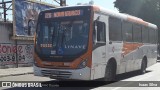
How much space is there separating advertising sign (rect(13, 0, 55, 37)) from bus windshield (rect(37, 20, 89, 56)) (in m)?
10.7

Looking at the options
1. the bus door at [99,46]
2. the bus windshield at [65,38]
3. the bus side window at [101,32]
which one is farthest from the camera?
the bus side window at [101,32]

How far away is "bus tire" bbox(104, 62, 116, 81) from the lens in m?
13.9

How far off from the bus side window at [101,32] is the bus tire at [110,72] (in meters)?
1.29

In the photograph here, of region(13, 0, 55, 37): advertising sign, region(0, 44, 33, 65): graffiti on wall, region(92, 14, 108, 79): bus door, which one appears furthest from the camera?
region(13, 0, 55, 37): advertising sign

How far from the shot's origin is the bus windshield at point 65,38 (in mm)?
12312

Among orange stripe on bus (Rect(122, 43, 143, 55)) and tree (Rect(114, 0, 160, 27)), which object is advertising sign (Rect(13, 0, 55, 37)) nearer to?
orange stripe on bus (Rect(122, 43, 143, 55))

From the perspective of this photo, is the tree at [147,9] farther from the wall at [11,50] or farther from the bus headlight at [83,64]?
the bus headlight at [83,64]

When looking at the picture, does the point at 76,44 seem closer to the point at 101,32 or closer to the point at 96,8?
the point at 101,32

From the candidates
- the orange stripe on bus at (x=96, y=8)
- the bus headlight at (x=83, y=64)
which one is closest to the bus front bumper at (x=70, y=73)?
the bus headlight at (x=83, y=64)

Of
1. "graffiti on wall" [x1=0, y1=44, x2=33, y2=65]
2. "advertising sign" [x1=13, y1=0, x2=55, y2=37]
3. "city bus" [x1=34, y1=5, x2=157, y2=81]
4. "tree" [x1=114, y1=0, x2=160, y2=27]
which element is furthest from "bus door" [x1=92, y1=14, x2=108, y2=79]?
"tree" [x1=114, y1=0, x2=160, y2=27]

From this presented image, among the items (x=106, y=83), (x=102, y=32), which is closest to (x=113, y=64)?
(x=106, y=83)

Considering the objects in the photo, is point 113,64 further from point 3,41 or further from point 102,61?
point 3,41

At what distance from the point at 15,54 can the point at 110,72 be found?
1173 centimetres

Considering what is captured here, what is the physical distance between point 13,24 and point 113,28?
36.9 ft
